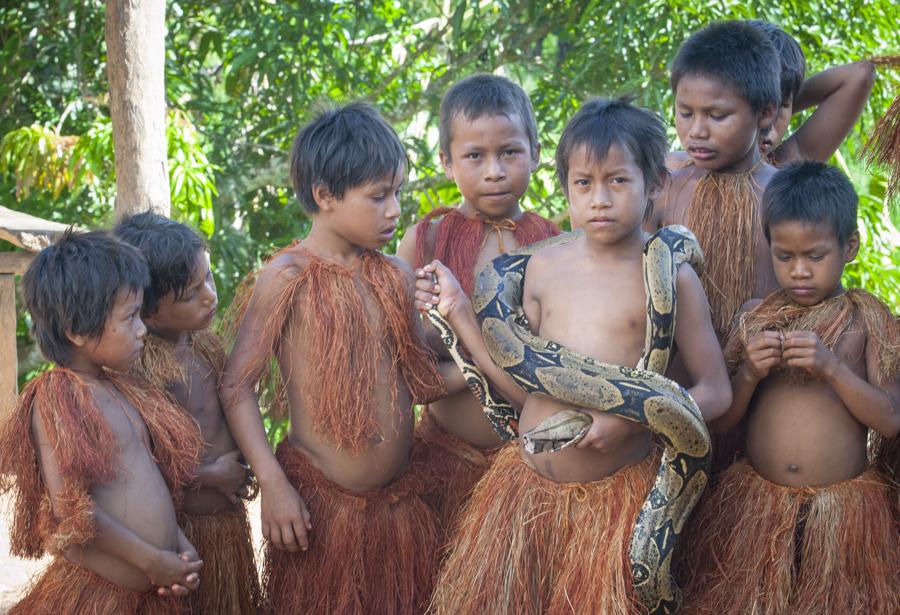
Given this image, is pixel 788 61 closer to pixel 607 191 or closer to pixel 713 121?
pixel 713 121

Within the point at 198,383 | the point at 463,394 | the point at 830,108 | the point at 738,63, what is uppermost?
the point at 738,63

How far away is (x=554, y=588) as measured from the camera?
279 centimetres

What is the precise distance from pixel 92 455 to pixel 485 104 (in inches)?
66.2

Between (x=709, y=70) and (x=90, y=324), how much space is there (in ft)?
6.76

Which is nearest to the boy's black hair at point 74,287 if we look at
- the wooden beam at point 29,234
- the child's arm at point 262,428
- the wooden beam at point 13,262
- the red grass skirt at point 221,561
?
the child's arm at point 262,428

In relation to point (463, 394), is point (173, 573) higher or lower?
lower

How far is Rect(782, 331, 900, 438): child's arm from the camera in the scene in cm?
275

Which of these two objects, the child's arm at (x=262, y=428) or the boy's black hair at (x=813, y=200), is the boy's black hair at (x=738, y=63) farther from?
the child's arm at (x=262, y=428)

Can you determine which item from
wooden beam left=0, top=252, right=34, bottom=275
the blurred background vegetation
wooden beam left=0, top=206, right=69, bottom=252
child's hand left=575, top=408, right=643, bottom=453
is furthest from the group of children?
the blurred background vegetation

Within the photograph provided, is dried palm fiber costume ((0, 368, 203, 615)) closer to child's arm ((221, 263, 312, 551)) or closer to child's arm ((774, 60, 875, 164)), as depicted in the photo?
child's arm ((221, 263, 312, 551))

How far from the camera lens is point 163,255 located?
3078 millimetres

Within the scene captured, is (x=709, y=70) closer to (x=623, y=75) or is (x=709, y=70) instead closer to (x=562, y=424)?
(x=562, y=424)

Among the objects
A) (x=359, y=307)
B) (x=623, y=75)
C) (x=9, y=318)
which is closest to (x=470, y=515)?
(x=359, y=307)

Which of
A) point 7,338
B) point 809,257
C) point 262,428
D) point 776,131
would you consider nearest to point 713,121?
point 776,131
